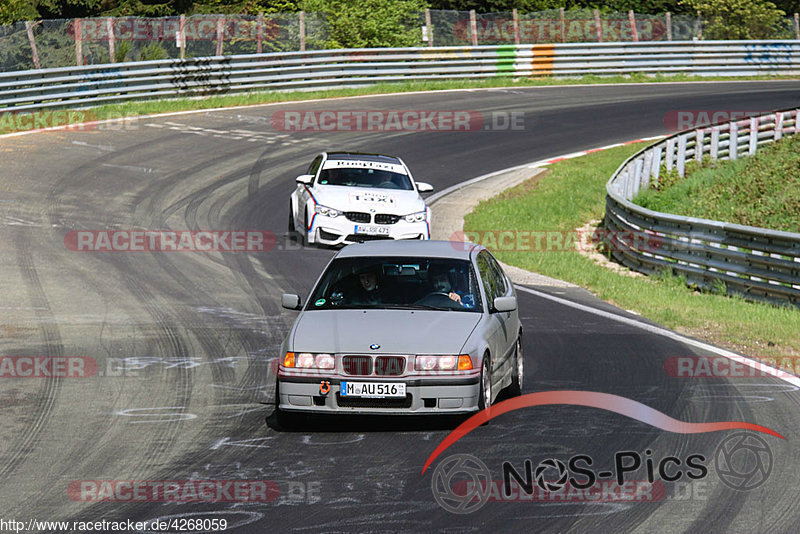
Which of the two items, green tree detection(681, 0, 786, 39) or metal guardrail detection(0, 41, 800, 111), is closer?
metal guardrail detection(0, 41, 800, 111)

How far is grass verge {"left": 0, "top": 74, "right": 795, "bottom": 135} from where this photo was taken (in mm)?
30266

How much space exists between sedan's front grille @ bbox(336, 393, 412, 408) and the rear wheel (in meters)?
1.83

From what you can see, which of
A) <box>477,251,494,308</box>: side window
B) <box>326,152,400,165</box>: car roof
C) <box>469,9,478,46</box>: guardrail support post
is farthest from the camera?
<box>469,9,478,46</box>: guardrail support post

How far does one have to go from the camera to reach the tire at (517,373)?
34.5ft

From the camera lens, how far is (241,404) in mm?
9922

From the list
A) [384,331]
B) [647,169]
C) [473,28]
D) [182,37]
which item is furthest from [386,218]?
[473,28]

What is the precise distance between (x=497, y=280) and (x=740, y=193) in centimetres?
1555

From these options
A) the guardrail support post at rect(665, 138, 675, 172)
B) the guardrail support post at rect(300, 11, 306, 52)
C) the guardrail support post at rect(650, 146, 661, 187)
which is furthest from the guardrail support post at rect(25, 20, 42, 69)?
the guardrail support post at rect(665, 138, 675, 172)

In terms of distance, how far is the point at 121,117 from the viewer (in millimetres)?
30797

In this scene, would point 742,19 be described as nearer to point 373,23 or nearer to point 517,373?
point 373,23

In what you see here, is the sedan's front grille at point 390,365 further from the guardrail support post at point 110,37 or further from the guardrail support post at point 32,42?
the guardrail support post at point 110,37

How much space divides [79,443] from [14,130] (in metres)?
21.1

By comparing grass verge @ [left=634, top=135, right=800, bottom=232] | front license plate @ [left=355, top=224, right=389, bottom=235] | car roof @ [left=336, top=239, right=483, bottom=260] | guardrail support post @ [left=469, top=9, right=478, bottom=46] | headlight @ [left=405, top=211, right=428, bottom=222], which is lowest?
grass verge @ [left=634, top=135, right=800, bottom=232]

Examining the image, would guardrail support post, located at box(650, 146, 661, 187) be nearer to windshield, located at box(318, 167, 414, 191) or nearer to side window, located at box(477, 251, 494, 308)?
windshield, located at box(318, 167, 414, 191)
